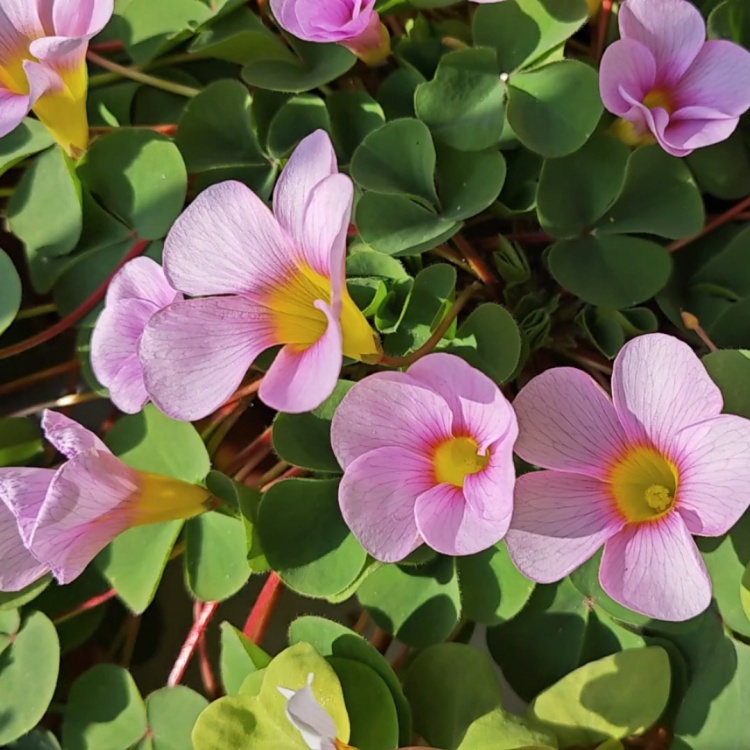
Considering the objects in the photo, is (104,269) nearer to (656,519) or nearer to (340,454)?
(340,454)

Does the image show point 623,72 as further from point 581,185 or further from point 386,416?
point 386,416

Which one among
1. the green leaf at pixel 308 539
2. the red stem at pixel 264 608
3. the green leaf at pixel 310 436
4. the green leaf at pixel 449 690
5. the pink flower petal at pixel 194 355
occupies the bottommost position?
the red stem at pixel 264 608

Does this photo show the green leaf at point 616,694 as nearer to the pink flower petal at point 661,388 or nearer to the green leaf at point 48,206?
the pink flower petal at point 661,388

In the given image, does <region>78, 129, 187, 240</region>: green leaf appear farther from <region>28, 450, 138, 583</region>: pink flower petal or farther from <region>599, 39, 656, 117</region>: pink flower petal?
<region>599, 39, 656, 117</region>: pink flower petal

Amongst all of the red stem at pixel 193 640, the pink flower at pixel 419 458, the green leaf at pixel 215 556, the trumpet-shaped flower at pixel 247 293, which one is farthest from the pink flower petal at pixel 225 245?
the red stem at pixel 193 640

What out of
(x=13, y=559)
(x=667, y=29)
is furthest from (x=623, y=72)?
(x=13, y=559)

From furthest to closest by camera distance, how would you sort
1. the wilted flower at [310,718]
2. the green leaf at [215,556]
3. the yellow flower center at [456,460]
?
1. the green leaf at [215,556]
2. the yellow flower center at [456,460]
3. the wilted flower at [310,718]
